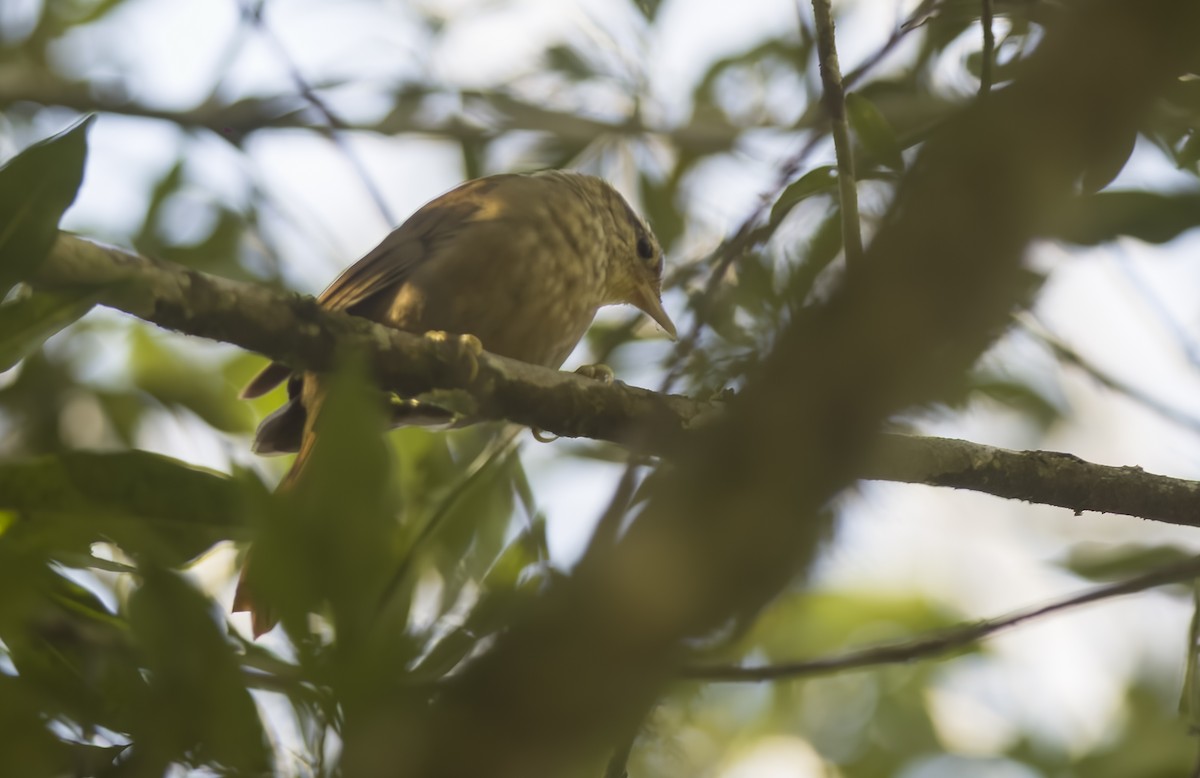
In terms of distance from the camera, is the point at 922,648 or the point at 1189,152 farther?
the point at 1189,152

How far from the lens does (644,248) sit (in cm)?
443

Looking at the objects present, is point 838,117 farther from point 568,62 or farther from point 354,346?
point 568,62

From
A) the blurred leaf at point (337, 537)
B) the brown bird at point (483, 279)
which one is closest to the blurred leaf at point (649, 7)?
the brown bird at point (483, 279)

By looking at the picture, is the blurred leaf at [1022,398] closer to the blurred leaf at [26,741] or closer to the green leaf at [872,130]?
the green leaf at [872,130]

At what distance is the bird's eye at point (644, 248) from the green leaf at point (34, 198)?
2.90m

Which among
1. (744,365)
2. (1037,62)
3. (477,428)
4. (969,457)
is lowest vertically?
(1037,62)

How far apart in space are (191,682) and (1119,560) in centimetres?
266

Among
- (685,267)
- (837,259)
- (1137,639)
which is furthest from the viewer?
(1137,639)

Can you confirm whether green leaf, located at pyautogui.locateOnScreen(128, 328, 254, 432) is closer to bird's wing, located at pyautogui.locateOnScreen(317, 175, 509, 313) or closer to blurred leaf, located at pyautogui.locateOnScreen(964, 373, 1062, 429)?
bird's wing, located at pyautogui.locateOnScreen(317, 175, 509, 313)

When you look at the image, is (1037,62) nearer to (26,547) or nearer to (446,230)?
(26,547)

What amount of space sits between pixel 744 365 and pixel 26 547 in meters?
1.20

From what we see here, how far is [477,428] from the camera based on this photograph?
3.67 metres

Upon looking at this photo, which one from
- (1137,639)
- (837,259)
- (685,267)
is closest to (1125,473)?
(837,259)

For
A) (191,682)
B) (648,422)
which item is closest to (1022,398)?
(648,422)
